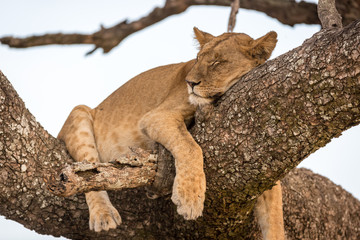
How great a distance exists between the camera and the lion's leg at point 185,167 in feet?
8.38

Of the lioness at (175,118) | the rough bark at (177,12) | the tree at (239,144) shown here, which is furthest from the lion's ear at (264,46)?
the rough bark at (177,12)

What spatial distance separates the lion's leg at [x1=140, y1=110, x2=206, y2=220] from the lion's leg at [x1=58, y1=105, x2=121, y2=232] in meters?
0.64

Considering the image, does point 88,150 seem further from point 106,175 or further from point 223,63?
point 223,63

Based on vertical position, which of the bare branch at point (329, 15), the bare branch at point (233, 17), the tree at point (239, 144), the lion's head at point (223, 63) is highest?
the bare branch at point (233, 17)

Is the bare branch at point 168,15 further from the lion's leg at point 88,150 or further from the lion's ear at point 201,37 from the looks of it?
the lion's ear at point 201,37

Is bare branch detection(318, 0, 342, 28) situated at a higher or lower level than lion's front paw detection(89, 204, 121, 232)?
higher

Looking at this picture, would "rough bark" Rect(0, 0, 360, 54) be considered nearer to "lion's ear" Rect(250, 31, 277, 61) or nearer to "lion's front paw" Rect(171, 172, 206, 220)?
"lion's ear" Rect(250, 31, 277, 61)

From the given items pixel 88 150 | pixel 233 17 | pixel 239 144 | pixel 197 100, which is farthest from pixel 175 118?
pixel 233 17

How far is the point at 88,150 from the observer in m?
3.60

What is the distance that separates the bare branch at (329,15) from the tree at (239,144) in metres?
0.51

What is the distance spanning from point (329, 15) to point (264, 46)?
1.53 feet

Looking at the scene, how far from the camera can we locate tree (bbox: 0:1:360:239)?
7.38ft

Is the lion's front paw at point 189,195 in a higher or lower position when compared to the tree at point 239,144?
lower

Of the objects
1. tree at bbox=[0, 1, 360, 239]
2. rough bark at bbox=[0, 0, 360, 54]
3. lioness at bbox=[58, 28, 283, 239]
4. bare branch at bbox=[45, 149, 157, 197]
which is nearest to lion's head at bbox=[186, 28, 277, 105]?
lioness at bbox=[58, 28, 283, 239]
